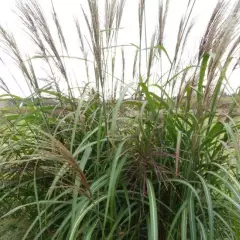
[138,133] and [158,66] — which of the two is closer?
[138,133]

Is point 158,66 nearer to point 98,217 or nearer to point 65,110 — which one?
point 65,110

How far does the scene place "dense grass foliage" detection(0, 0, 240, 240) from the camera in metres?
1.20

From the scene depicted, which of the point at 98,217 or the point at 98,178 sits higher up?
the point at 98,178

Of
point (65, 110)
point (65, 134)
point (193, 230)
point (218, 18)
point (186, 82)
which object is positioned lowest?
point (193, 230)

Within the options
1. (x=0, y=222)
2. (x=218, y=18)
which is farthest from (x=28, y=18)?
(x=0, y=222)

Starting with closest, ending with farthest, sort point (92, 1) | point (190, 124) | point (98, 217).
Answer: point (92, 1) → point (98, 217) → point (190, 124)

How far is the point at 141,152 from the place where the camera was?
4.22 feet

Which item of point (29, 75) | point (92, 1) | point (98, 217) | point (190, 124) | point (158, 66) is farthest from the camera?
point (158, 66)

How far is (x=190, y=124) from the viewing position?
1382mm

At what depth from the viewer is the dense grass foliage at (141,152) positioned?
3.94ft

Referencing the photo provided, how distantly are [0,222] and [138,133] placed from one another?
72cm

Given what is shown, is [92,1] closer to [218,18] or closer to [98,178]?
[218,18]

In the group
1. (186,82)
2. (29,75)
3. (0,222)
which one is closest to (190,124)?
(186,82)

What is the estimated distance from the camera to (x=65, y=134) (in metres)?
1.55
